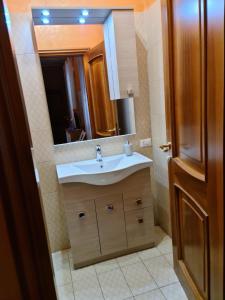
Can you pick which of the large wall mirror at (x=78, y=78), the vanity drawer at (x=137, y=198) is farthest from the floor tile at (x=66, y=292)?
the large wall mirror at (x=78, y=78)

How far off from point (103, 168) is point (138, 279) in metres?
0.91

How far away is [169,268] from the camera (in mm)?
1846

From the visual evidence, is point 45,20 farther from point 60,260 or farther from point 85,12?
point 60,260

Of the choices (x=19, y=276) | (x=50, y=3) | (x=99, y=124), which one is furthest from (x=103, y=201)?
(x=50, y=3)

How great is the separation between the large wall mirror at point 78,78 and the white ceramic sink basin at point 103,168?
0.77ft

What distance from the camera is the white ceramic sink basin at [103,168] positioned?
68.2 inches

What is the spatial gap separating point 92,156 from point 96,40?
40.1 inches

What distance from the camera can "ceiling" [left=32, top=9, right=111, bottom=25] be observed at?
1799mm

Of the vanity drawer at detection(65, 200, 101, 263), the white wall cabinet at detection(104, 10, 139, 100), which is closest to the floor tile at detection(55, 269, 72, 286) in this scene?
the vanity drawer at detection(65, 200, 101, 263)

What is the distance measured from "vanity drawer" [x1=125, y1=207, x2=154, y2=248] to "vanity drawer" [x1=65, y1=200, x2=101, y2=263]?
288 millimetres

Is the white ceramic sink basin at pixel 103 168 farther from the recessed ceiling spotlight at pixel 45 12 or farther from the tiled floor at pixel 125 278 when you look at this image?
the recessed ceiling spotlight at pixel 45 12

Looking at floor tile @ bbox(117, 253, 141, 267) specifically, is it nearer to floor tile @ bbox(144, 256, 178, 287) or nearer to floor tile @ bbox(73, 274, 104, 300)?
floor tile @ bbox(144, 256, 178, 287)

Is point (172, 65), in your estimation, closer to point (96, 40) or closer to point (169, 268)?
point (96, 40)

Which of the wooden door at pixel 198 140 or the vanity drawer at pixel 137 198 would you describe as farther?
the vanity drawer at pixel 137 198
